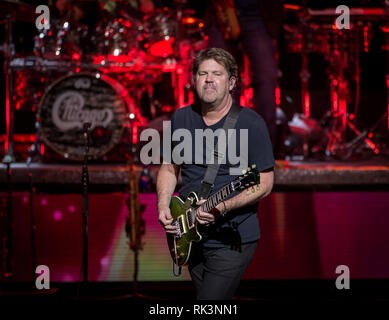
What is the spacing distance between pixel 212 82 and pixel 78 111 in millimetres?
3050

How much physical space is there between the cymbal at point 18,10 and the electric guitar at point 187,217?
2.96 metres

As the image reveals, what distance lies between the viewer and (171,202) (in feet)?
10.5

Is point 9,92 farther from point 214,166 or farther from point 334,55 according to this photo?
point 334,55

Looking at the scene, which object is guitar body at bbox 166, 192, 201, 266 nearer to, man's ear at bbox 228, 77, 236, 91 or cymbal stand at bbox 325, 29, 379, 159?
man's ear at bbox 228, 77, 236, 91

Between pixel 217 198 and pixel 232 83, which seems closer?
pixel 217 198

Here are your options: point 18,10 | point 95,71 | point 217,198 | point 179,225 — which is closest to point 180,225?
point 179,225

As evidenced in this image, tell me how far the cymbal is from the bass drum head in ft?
2.46

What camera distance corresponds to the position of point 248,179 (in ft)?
8.73

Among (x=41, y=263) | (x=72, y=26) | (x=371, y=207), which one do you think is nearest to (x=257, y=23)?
(x=371, y=207)

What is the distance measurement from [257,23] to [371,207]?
2.03 meters

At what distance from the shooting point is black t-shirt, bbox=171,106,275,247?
2.97 m

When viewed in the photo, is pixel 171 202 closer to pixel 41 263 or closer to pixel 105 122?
pixel 41 263
